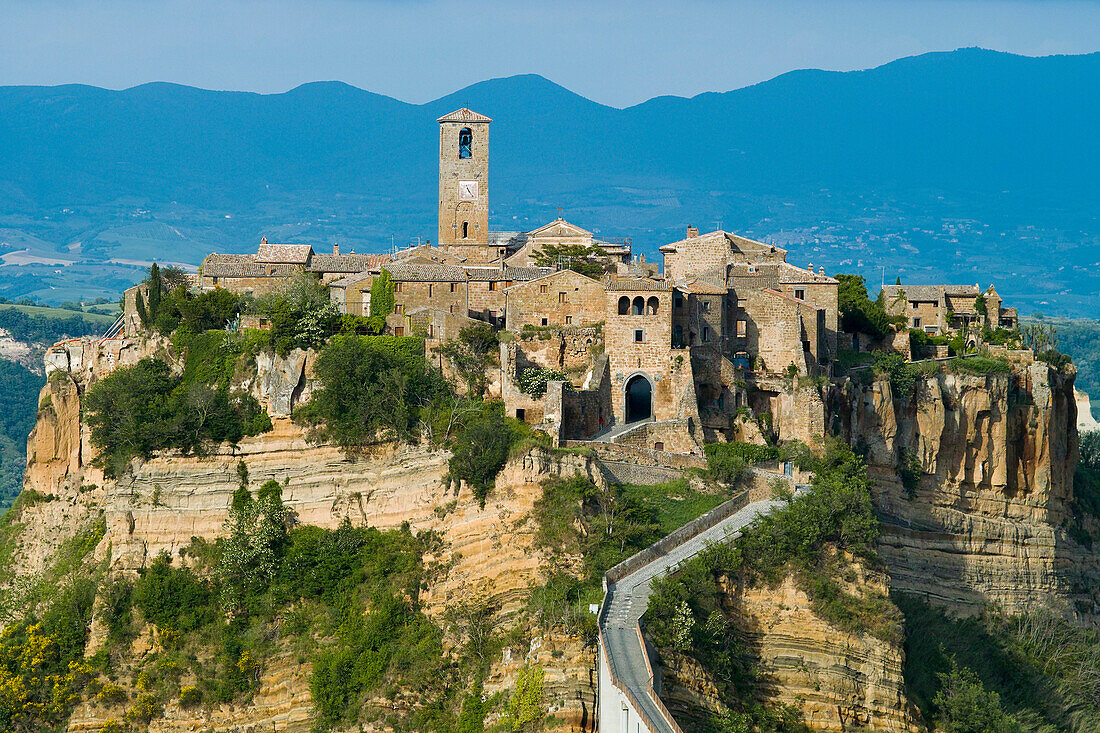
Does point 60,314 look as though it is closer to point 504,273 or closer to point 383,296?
point 504,273

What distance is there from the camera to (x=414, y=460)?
54.2 m

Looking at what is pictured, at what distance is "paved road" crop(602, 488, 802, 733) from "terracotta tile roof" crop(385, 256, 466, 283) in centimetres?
1612

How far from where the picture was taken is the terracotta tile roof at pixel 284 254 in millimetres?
69000

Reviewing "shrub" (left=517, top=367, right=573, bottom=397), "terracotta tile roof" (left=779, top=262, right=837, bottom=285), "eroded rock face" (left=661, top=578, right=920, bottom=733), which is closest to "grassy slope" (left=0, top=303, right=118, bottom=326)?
"terracotta tile roof" (left=779, top=262, right=837, bottom=285)

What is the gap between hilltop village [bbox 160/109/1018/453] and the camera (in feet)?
183

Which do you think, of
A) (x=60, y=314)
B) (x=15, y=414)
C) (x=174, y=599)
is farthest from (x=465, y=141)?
(x=60, y=314)

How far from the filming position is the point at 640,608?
42.9m

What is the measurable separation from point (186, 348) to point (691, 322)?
19.7 meters

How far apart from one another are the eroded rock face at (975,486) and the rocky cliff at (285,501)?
19003 millimetres

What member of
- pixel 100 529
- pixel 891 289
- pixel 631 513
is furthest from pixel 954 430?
pixel 100 529

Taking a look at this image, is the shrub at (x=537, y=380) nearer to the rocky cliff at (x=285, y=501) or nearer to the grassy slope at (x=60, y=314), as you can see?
the rocky cliff at (x=285, y=501)

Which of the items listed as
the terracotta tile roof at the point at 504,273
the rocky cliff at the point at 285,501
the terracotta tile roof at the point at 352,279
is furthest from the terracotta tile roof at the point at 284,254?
the terracotta tile roof at the point at 504,273

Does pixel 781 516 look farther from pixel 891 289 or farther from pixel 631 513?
pixel 891 289

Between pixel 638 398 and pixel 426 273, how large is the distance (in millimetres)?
10482
